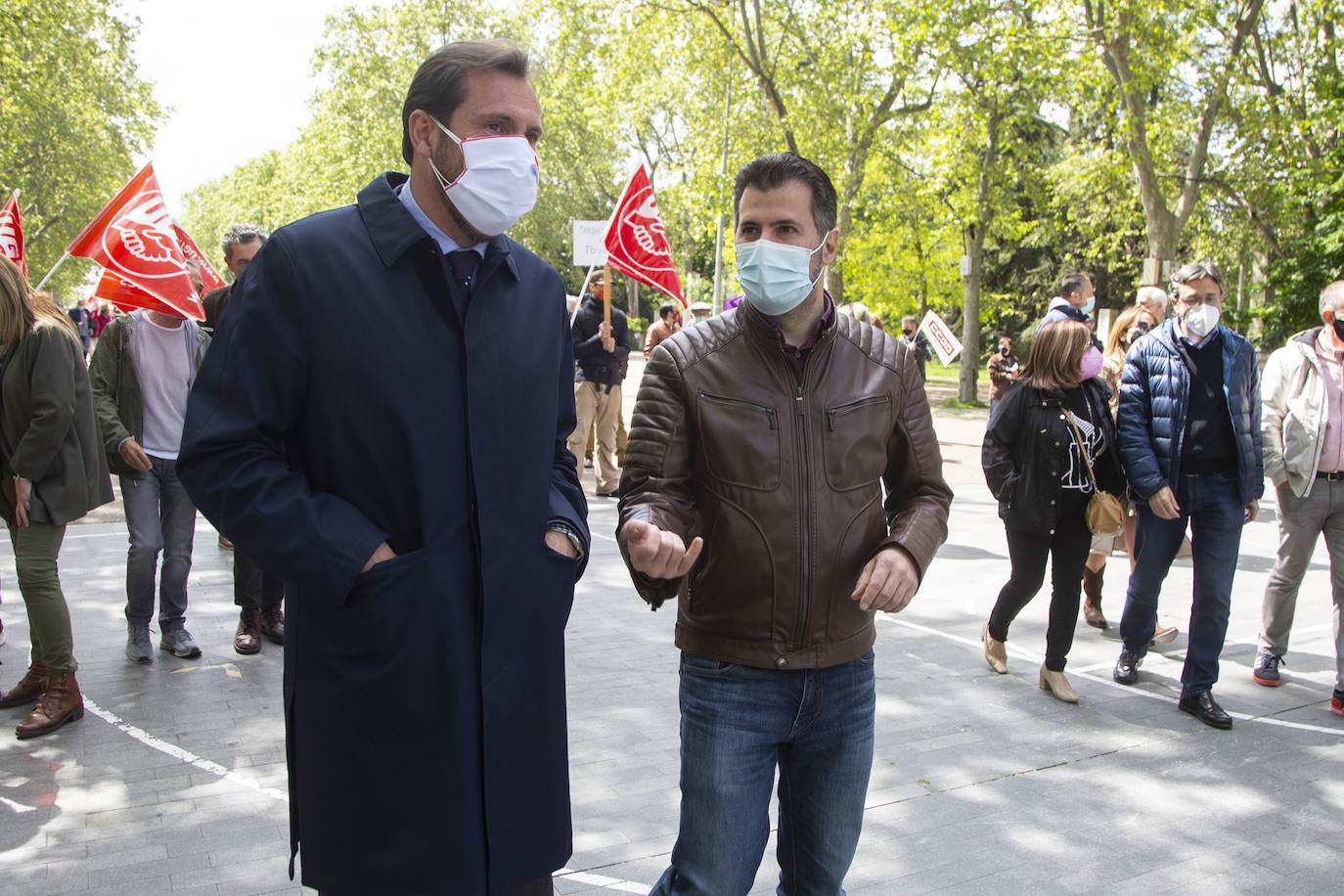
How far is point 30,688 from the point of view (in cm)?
509

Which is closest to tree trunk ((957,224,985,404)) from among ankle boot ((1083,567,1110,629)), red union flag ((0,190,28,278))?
ankle boot ((1083,567,1110,629))

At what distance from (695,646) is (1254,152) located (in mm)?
25110

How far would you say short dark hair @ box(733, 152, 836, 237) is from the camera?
2574mm

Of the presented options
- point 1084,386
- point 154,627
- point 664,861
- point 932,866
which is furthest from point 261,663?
point 1084,386

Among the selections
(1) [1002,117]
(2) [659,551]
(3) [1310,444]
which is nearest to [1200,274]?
(3) [1310,444]

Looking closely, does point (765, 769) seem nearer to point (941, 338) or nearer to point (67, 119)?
point (941, 338)

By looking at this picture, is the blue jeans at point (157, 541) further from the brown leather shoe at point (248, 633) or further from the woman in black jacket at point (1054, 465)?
the woman in black jacket at point (1054, 465)

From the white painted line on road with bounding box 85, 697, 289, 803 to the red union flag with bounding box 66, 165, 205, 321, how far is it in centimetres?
215

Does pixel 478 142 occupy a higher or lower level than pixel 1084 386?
higher

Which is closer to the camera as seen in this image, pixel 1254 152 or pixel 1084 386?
pixel 1084 386

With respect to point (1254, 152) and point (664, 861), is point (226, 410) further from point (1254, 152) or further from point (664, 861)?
point (1254, 152)

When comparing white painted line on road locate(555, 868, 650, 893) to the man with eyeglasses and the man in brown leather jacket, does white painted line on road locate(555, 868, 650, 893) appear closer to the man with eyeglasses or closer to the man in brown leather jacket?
the man in brown leather jacket

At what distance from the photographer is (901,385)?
264cm

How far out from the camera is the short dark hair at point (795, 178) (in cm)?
257
